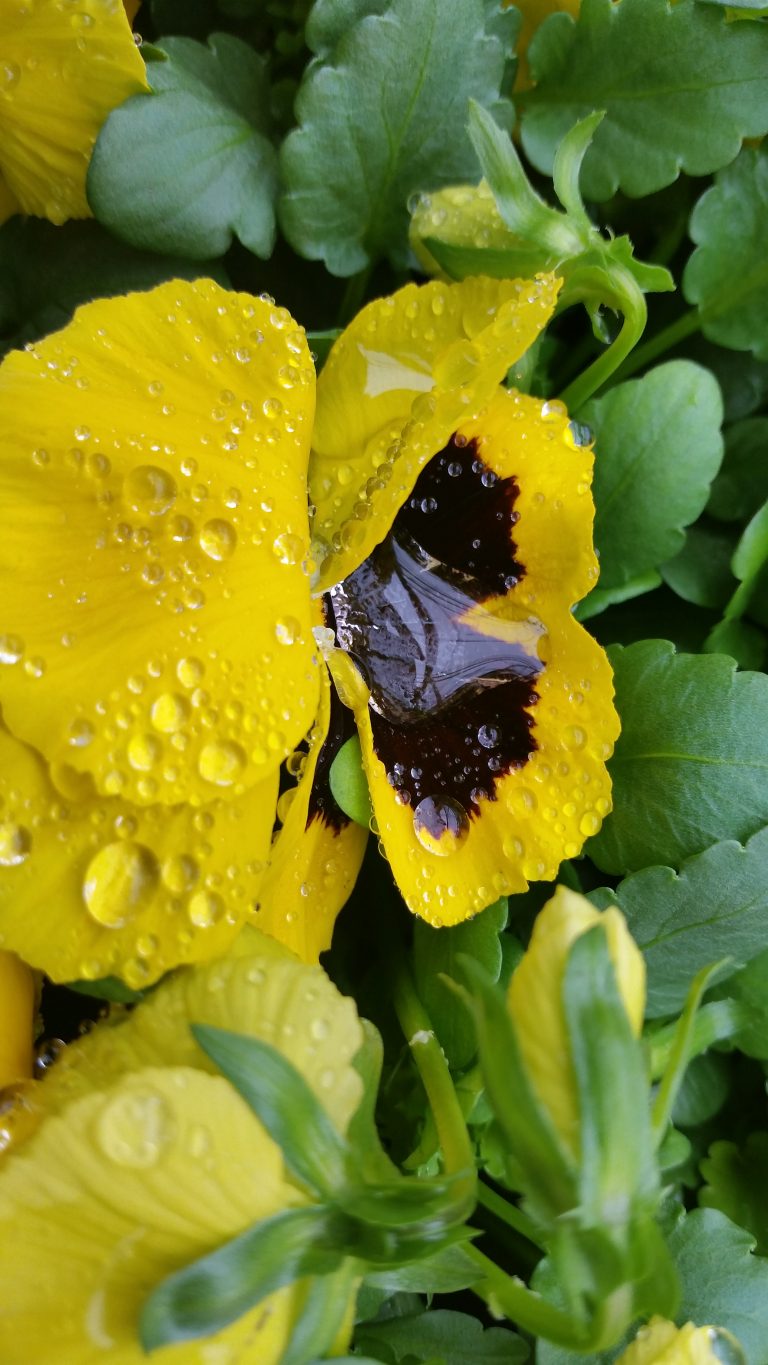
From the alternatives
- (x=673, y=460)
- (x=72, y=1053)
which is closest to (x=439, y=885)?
(x=72, y=1053)

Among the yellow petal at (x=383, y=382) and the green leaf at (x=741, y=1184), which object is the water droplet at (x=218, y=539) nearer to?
the yellow petal at (x=383, y=382)

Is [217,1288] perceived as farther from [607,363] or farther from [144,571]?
[607,363]

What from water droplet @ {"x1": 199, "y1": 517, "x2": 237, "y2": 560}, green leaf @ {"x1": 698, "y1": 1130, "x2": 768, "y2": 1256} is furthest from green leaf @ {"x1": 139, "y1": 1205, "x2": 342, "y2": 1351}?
green leaf @ {"x1": 698, "y1": 1130, "x2": 768, "y2": 1256}

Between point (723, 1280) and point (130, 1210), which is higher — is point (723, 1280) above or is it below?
Result: below

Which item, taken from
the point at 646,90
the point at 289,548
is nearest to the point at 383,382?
the point at 289,548

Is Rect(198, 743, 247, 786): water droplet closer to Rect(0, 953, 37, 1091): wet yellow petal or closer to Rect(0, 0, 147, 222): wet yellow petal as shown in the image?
Rect(0, 953, 37, 1091): wet yellow petal

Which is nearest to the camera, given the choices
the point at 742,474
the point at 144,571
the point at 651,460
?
the point at 144,571

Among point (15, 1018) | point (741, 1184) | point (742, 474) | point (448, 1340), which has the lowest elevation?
point (741, 1184)

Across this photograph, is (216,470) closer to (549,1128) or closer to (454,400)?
(454,400)
